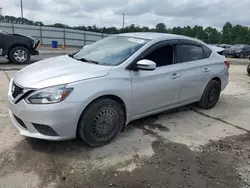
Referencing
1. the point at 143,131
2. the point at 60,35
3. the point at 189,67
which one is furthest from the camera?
the point at 60,35

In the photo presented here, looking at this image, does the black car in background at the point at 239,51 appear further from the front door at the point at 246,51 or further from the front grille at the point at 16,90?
the front grille at the point at 16,90

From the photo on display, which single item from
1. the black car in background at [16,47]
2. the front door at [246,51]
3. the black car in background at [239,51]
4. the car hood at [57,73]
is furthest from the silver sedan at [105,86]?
the front door at [246,51]

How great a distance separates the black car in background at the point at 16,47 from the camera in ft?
32.7

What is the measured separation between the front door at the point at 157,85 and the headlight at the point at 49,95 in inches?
42.2

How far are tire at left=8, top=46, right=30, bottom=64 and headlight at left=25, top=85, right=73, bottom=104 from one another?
26.7ft

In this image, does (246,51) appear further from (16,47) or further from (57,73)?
(57,73)

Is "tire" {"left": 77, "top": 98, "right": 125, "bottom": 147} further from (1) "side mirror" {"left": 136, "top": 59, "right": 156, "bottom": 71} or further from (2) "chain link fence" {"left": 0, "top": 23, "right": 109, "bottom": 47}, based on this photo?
(2) "chain link fence" {"left": 0, "top": 23, "right": 109, "bottom": 47}

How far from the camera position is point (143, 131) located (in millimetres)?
4125

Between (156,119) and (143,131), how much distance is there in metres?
0.62

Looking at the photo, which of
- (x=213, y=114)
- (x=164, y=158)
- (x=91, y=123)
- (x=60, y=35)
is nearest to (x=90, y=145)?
(x=91, y=123)

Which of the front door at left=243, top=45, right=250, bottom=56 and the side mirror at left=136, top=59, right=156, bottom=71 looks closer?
the side mirror at left=136, top=59, right=156, bottom=71

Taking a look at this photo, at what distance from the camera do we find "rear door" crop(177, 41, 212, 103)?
451 cm

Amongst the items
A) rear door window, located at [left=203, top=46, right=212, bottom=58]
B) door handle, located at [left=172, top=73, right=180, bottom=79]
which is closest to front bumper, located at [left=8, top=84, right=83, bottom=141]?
door handle, located at [left=172, top=73, right=180, bottom=79]

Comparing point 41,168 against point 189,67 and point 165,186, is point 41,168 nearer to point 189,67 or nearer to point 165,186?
point 165,186
